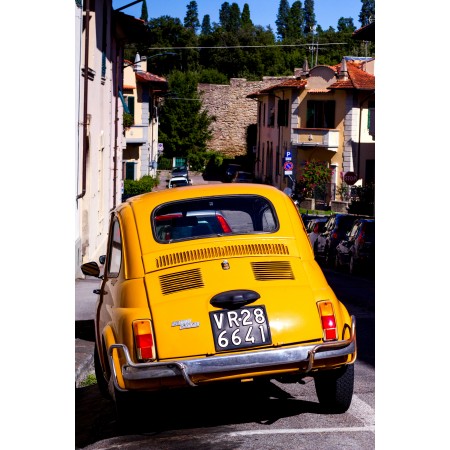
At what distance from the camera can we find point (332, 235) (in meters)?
27.1

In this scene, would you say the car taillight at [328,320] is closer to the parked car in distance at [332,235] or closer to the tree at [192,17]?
the parked car in distance at [332,235]

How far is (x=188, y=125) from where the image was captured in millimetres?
74750

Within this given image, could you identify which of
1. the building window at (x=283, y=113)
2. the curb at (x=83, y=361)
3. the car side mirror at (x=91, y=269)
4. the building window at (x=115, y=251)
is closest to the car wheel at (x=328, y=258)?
the curb at (x=83, y=361)

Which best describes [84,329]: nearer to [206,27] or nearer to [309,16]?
[309,16]

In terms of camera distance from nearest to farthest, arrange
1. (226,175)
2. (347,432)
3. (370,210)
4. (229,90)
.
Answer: (347,432)
(370,210)
(226,175)
(229,90)

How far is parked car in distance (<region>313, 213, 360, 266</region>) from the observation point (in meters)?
26.8

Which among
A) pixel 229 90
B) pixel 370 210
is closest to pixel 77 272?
pixel 370 210

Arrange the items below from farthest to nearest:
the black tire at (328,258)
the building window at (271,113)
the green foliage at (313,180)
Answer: the building window at (271,113) → the green foliage at (313,180) → the black tire at (328,258)

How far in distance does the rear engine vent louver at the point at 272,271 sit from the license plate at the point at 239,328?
384mm

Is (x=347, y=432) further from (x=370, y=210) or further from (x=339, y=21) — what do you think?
(x=339, y=21)

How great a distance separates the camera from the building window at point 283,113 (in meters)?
57.6

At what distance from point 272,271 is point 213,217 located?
86 cm

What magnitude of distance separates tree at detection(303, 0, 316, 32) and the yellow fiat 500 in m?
83.3
